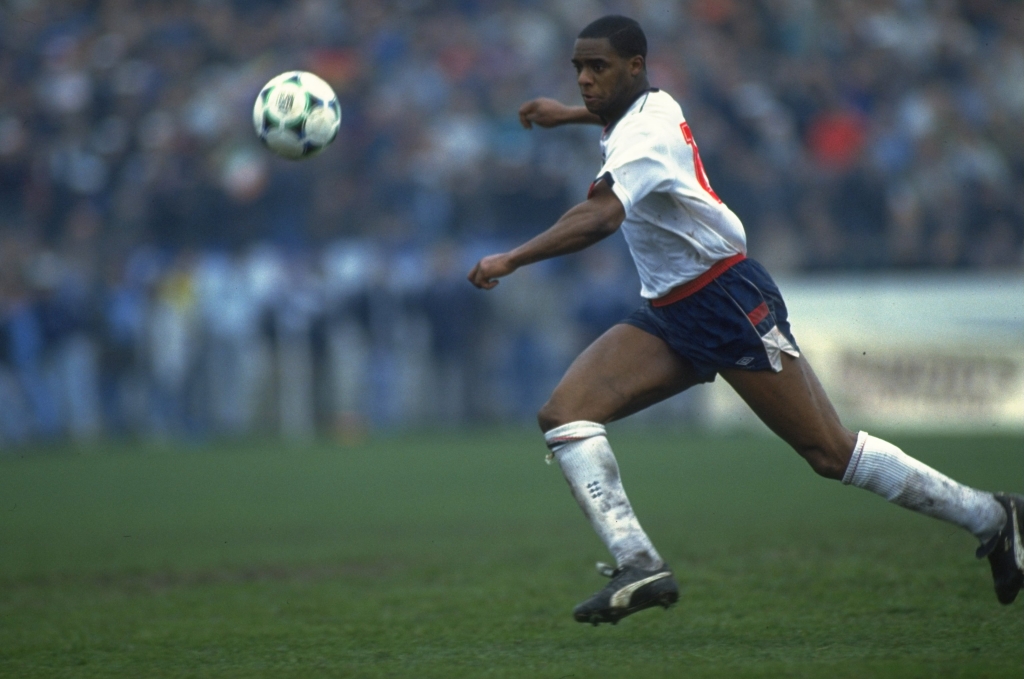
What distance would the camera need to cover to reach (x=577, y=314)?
1694 cm

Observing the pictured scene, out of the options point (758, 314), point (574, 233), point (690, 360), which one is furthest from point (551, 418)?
point (758, 314)

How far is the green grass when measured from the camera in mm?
4871

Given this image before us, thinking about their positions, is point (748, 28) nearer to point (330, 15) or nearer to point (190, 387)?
point (330, 15)

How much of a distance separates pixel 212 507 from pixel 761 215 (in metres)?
9.06

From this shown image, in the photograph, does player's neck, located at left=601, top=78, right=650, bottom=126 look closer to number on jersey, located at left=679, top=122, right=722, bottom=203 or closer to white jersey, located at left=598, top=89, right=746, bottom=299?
white jersey, located at left=598, top=89, right=746, bottom=299

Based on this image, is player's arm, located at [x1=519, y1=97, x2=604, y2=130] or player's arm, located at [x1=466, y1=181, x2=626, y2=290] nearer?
player's arm, located at [x1=466, y1=181, x2=626, y2=290]

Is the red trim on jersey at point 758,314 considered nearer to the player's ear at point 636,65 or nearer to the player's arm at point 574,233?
the player's arm at point 574,233

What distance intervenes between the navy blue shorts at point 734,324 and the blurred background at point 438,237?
11.0 meters

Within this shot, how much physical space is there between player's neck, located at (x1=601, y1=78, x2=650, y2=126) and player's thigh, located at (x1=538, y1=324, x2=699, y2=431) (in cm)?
88

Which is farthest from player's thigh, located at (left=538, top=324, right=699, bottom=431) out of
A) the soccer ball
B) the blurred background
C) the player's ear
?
the blurred background

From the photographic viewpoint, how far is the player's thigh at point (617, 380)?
204 inches

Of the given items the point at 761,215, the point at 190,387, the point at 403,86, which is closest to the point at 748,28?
the point at 761,215

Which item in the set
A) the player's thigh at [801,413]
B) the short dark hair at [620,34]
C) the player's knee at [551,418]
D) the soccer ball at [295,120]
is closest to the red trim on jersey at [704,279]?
the player's thigh at [801,413]

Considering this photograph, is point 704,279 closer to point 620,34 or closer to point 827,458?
point 827,458
